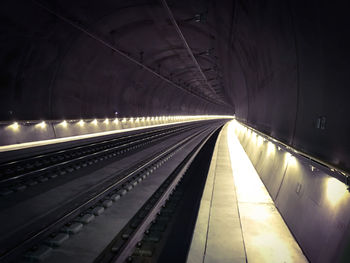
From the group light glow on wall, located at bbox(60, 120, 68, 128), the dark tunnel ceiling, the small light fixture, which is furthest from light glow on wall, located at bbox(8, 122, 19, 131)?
light glow on wall, located at bbox(60, 120, 68, 128)

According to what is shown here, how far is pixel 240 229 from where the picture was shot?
16.4 ft

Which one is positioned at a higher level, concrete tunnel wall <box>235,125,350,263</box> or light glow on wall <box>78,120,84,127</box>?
light glow on wall <box>78,120,84,127</box>

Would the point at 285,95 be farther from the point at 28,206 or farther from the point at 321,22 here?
the point at 28,206

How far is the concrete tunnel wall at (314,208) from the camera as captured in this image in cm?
317

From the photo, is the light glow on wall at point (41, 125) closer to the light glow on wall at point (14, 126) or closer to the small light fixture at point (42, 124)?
the small light fixture at point (42, 124)

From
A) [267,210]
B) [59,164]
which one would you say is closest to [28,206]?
[59,164]

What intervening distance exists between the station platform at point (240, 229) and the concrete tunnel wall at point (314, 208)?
0.26 meters

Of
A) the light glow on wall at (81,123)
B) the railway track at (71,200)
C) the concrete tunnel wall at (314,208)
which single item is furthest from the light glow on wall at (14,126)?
the concrete tunnel wall at (314,208)

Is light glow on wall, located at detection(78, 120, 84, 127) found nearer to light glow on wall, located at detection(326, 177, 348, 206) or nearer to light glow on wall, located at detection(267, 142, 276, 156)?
light glow on wall, located at detection(267, 142, 276, 156)

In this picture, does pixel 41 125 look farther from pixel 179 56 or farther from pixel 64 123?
pixel 179 56

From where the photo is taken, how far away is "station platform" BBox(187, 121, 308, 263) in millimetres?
4105

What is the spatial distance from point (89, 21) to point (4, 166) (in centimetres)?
947

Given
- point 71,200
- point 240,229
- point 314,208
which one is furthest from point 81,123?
point 314,208

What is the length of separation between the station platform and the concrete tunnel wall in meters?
0.26
